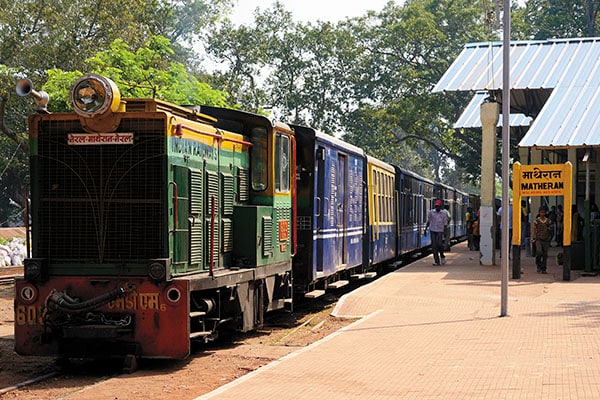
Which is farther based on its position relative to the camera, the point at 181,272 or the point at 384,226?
the point at 384,226

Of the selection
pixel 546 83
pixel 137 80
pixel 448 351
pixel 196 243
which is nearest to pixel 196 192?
pixel 196 243

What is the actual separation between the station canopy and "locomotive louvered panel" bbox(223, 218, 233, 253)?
1143 cm

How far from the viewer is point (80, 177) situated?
1049 cm

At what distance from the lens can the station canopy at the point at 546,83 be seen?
22.3 meters

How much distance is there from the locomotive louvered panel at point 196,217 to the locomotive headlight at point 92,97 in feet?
4.82

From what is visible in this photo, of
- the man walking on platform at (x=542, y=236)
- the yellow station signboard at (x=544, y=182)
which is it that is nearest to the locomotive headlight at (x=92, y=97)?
the yellow station signboard at (x=544, y=182)

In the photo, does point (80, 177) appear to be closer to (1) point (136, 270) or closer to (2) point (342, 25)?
(1) point (136, 270)

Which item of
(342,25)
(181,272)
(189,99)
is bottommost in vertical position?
(181,272)

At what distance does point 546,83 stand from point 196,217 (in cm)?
1756

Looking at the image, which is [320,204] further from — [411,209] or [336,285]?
[411,209]

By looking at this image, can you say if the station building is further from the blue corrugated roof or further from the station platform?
the station platform

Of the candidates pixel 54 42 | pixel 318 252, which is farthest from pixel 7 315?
pixel 54 42

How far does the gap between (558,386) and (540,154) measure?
25.4 m

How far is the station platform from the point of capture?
28.3 feet
